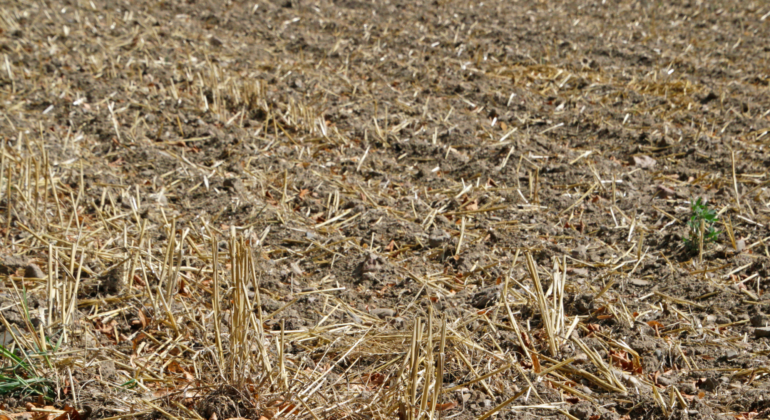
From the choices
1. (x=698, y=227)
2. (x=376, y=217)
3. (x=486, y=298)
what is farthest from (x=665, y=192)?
(x=376, y=217)

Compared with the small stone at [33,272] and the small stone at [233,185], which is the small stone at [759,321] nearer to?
the small stone at [233,185]

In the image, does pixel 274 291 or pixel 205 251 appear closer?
pixel 274 291

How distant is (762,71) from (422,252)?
13.8ft

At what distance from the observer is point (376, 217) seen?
12.0ft

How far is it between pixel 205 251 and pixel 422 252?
1.13 m

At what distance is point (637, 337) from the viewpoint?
270 cm

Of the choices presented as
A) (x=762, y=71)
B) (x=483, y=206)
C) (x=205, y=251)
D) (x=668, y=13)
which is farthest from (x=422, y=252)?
(x=668, y=13)

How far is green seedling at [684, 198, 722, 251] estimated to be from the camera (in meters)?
3.26

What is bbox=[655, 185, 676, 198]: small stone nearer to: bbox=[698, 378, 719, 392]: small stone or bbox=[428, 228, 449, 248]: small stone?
bbox=[428, 228, 449, 248]: small stone

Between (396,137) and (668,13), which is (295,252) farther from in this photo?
(668,13)

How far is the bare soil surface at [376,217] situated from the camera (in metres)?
2.30

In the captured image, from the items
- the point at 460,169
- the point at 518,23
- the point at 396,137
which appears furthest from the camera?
→ the point at 518,23

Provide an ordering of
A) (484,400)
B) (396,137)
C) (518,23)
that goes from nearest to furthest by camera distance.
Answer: (484,400) → (396,137) → (518,23)

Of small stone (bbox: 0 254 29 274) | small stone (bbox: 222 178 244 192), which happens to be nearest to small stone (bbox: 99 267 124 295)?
small stone (bbox: 0 254 29 274)
